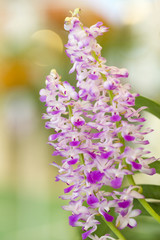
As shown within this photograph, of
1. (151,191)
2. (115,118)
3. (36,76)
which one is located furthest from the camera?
(36,76)

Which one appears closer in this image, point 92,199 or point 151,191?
point 92,199

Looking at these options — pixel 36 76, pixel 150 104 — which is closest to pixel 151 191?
pixel 150 104

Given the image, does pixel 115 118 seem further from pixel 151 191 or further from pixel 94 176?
pixel 151 191

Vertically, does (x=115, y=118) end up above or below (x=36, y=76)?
below

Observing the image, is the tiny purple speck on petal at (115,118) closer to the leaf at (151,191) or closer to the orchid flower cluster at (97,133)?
the orchid flower cluster at (97,133)

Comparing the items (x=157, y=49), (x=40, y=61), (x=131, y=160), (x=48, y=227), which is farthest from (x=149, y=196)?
(x=48, y=227)

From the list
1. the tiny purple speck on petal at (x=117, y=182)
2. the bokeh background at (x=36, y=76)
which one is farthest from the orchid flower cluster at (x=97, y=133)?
the bokeh background at (x=36, y=76)

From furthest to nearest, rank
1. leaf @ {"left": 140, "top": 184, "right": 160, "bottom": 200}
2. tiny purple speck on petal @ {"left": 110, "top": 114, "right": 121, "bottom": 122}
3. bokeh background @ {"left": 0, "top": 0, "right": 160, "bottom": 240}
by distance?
bokeh background @ {"left": 0, "top": 0, "right": 160, "bottom": 240} → leaf @ {"left": 140, "top": 184, "right": 160, "bottom": 200} → tiny purple speck on petal @ {"left": 110, "top": 114, "right": 121, "bottom": 122}

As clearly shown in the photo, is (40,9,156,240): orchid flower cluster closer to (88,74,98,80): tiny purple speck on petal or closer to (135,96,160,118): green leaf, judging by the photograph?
(88,74,98,80): tiny purple speck on petal

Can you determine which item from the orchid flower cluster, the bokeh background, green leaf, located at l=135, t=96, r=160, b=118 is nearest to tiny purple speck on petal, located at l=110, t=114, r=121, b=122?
the orchid flower cluster
